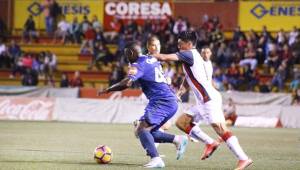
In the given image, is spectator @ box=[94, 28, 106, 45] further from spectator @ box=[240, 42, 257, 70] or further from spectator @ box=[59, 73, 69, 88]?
spectator @ box=[240, 42, 257, 70]

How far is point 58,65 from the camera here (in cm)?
3538

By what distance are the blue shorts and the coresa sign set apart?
25.8 meters

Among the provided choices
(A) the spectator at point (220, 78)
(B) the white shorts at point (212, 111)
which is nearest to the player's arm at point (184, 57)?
(B) the white shorts at point (212, 111)

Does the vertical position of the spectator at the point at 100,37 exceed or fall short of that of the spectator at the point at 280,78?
it exceeds it

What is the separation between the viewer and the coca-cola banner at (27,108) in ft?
89.7

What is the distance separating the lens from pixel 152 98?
11516mm

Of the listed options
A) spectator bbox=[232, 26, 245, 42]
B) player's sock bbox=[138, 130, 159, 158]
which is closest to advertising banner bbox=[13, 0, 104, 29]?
spectator bbox=[232, 26, 245, 42]

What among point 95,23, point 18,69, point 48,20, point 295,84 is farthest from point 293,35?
point 18,69

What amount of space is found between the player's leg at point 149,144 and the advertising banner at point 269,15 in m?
25.5

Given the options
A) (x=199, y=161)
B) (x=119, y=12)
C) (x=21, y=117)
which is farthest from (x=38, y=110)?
(x=199, y=161)

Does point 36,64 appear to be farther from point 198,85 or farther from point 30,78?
point 198,85

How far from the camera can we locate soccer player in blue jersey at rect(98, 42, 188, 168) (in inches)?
439

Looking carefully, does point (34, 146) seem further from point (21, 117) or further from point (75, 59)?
point (75, 59)

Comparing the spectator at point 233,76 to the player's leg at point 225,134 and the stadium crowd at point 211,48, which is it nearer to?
the stadium crowd at point 211,48
